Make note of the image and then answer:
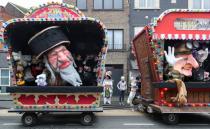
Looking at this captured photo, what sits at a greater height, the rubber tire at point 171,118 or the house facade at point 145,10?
the house facade at point 145,10

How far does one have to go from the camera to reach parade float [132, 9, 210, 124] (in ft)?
35.8

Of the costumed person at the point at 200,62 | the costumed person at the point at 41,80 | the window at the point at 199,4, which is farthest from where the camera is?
the window at the point at 199,4

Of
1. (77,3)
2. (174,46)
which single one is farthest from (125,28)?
(174,46)

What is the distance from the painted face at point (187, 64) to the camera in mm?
11234

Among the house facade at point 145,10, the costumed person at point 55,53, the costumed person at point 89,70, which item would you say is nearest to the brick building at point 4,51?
the house facade at point 145,10

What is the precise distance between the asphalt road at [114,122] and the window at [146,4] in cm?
1633

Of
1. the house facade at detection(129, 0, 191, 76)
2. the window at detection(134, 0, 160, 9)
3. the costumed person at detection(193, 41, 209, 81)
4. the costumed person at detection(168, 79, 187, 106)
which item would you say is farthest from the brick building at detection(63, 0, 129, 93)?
the costumed person at detection(168, 79, 187, 106)

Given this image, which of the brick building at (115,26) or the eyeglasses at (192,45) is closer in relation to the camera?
the eyeglasses at (192,45)

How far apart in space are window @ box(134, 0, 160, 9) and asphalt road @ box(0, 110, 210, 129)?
53.6 ft

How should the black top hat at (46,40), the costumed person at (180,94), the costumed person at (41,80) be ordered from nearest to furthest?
Result: the black top hat at (46,40) → the costumed person at (41,80) → the costumed person at (180,94)

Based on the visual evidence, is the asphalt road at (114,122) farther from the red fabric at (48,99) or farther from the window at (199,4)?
the window at (199,4)

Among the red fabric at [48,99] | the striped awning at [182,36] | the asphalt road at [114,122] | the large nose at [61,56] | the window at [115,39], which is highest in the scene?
the window at [115,39]

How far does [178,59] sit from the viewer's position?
11219 mm

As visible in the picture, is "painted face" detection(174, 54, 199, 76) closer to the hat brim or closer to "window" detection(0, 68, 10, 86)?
the hat brim
